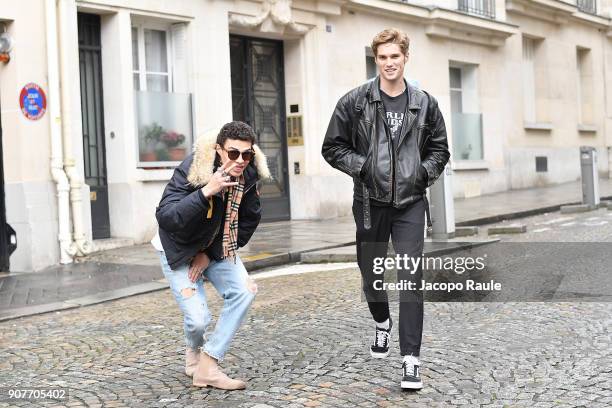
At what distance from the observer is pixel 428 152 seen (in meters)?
4.91

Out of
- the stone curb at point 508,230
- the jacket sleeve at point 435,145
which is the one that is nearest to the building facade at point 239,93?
the stone curb at point 508,230

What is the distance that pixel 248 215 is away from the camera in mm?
4762

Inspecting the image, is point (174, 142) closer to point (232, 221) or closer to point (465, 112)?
point (232, 221)

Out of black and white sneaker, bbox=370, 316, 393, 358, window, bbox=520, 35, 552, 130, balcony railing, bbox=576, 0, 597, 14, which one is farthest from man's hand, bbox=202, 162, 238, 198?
balcony railing, bbox=576, 0, 597, 14

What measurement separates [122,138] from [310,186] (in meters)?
4.59

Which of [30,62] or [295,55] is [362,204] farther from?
[295,55]

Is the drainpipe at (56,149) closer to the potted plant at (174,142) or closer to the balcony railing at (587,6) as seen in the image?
the potted plant at (174,142)

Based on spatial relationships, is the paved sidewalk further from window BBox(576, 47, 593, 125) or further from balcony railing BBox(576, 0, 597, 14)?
balcony railing BBox(576, 0, 597, 14)

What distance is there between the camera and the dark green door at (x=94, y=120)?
12.9 m

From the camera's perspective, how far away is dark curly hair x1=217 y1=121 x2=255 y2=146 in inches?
175

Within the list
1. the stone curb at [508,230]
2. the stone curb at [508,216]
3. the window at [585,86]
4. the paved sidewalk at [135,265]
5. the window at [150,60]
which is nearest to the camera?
the paved sidewalk at [135,265]

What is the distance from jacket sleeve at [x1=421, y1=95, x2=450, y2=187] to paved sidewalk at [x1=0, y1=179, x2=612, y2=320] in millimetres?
4669

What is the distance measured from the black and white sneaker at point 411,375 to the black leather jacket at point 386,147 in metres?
0.85

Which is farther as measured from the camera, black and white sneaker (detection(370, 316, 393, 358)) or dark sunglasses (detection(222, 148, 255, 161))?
black and white sneaker (detection(370, 316, 393, 358))
